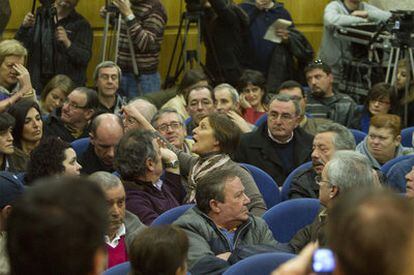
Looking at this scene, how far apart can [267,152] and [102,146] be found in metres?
1.05

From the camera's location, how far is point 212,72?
8867 millimetres

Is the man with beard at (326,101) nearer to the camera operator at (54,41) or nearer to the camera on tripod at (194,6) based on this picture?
the camera on tripod at (194,6)

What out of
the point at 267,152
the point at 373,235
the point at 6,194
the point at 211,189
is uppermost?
the point at 373,235

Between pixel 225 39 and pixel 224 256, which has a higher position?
pixel 224 256

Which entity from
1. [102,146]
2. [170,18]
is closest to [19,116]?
[102,146]

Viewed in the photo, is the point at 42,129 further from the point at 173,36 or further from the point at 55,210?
the point at 55,210

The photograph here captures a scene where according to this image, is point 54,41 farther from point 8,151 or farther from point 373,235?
point 373,235

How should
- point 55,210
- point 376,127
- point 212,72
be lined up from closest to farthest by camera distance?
point 55,210
point 376,127
point 212,72

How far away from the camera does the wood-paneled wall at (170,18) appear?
9000 millimetres

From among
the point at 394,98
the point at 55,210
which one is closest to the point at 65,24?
the point at 394,98

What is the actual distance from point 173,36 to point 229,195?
5666mm

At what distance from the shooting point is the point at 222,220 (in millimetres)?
4188

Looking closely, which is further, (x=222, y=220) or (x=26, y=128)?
(x=26, y=128)

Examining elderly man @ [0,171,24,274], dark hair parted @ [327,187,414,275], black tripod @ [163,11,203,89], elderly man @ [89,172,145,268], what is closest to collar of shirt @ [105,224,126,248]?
elderly man @ [89,172,145,268]
